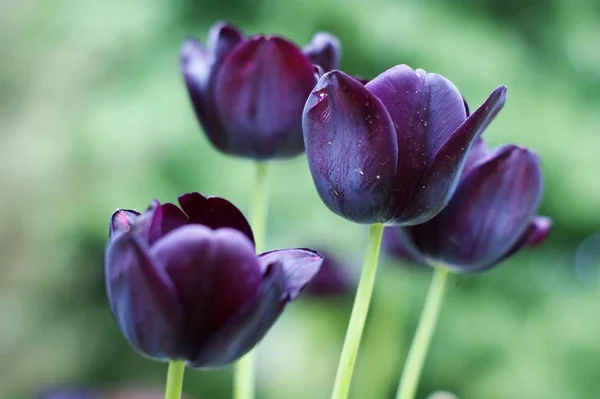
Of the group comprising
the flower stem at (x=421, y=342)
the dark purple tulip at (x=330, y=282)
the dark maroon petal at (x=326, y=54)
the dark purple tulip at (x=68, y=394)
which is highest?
the dark maroon petal at (x=326, y=54)

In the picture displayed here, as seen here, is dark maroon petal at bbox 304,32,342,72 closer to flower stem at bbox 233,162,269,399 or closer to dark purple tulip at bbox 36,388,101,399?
flower stem at bbox 233,162,269,399

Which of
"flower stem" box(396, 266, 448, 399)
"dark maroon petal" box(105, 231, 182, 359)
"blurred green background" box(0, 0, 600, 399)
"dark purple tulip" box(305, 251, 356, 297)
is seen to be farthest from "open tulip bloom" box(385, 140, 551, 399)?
"blurred green background" box(0, 0, 600, 399)

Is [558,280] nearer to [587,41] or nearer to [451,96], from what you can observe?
[587,41]

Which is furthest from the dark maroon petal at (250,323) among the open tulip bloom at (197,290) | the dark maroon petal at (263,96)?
the dark maroon petal at (263,96)

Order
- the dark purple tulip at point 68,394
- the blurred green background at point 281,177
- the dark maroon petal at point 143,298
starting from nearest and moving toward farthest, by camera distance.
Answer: the dark maroon petal at point 143,298 < the dark purple tulip at point 68,394 < the blurred green background at point 281,177

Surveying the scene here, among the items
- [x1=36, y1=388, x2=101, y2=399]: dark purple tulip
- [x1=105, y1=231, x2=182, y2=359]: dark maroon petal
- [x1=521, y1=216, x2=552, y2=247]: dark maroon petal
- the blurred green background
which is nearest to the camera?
[x1=105, y1=231, x2=182, y2=359]: dark maroon petal

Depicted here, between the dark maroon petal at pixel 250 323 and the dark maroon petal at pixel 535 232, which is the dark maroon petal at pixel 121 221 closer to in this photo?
the dark maroon petal at pixel 250 323

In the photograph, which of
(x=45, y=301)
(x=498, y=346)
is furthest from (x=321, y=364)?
(x=45, y=301)

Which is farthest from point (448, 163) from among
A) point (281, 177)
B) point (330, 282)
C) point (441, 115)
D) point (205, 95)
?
point (281, 177)

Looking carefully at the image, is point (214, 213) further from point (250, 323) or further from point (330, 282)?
point (330, 282)
